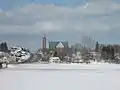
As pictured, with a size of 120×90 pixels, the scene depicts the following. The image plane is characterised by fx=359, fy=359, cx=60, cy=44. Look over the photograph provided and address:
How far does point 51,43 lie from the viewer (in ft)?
88.1

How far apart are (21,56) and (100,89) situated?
2011 cm

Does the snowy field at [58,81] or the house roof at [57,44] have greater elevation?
the house roof at [57,44]

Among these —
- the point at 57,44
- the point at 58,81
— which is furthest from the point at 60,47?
the point at 58,81

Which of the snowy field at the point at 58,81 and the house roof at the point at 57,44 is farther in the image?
the house roof at the point at 57,44

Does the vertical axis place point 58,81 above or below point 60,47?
below

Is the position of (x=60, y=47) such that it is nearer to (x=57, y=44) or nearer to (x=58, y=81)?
(x=57, y=44)

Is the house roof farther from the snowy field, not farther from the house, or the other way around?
the snowy field

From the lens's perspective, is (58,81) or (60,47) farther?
(60,47)

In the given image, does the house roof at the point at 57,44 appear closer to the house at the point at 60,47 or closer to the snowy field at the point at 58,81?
the house at the point at 60,47

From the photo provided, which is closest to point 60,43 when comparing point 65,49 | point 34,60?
point 65,49

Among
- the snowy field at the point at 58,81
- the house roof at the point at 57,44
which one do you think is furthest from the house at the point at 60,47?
the snowy field at the point at 58,81

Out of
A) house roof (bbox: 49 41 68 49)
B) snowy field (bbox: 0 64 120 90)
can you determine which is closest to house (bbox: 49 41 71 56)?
house roof (bbox: 49 41 68 49)

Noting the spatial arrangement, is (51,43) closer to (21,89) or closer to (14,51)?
(14,51)

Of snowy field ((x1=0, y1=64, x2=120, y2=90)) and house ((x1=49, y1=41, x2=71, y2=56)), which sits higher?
house ((x1=49, y1=41, x2=71, y2=56))
